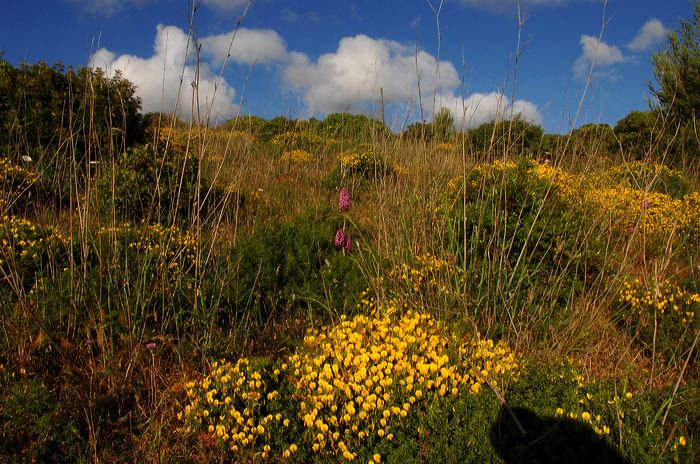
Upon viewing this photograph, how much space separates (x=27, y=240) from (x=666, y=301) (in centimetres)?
402

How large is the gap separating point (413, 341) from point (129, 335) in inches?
54.7

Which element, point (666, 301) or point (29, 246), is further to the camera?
point (29, 246)

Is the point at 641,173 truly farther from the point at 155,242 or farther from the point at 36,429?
the point at 36,429

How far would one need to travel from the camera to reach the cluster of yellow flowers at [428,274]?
2.54 m

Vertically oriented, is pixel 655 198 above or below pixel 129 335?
above

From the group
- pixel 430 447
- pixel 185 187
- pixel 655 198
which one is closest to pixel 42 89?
pixel 185 187

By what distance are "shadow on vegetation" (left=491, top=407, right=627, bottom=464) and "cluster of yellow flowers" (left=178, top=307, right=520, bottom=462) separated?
7.6 inches

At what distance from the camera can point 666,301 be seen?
9.21 ft

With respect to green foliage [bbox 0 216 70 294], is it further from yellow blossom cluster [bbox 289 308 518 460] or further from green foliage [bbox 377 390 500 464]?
green foliage [bbox 377 390 500 464]

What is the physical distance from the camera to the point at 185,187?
4.82 metres

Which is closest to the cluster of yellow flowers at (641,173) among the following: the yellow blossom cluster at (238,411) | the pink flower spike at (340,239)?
the pink flower spike at (340,239)

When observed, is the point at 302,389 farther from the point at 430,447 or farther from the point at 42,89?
the point at 42,89

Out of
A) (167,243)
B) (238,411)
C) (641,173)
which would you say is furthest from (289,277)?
(641,173)

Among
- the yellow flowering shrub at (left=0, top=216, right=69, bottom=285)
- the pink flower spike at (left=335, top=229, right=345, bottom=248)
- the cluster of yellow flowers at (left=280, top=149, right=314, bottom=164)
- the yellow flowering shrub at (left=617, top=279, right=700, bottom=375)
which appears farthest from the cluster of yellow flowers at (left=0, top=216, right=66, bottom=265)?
the cluster of yellow flowers at (left=280, top=149, right=314, bottom=164)
